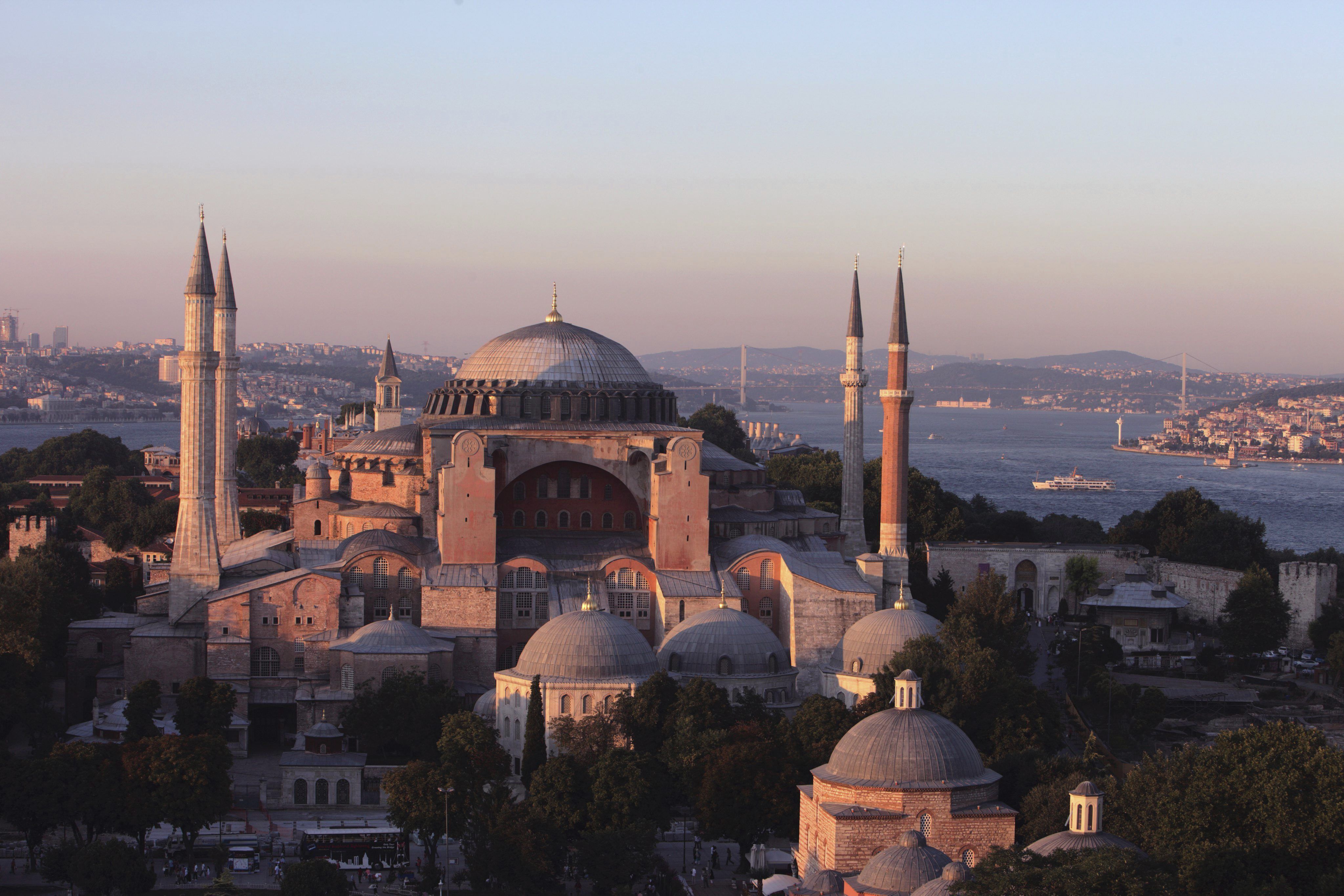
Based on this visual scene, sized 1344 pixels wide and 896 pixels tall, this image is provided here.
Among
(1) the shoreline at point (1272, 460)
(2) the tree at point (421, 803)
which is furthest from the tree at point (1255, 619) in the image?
(1) the shoreline at point (1272, 460)

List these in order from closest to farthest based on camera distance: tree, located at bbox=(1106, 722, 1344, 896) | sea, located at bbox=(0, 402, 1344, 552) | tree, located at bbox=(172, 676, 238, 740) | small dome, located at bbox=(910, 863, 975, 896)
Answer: small dome, located at bbox=(910, 863, 975, 896), tree, located at bbox=(1106, 722, 1344, 896), tree, located at bbox=(172, 676, 238, 740), sea, located at bbox=(0, 402, 1344, 552)

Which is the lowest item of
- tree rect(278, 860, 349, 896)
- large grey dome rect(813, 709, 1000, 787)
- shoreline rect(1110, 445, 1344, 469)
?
tree rect(278, 860, 349, 896)

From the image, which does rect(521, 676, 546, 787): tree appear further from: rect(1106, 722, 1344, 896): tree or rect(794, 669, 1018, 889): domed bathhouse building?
rect(1106, 722, 1344, 896): tree

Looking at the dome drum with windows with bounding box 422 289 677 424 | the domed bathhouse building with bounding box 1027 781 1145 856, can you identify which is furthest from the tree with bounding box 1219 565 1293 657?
the domed bathhouse building with bounding box 1027 781 1145 856

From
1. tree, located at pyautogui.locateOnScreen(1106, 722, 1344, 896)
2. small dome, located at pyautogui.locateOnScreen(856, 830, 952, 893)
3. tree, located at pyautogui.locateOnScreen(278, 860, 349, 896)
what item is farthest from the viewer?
Answer: tree, located at pyautogui.locateOnScreen(278, 860, 349, 896)

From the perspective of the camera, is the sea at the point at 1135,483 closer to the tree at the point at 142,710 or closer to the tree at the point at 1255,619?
the tree at the point at 1255,619

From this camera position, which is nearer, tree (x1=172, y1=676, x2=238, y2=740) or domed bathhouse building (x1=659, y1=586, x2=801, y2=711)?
tree (x1=172, y1=676, x2=238, y2=740)

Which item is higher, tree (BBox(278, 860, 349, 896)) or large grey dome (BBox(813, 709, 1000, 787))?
large grey dome (BBox(813, 709, 1000, 787))
